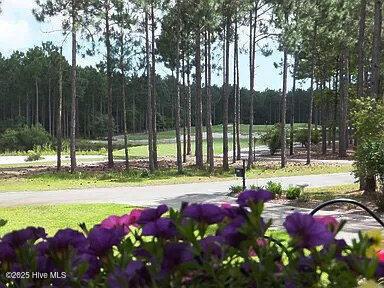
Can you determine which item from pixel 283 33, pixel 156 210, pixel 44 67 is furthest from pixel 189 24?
pixel 44 67

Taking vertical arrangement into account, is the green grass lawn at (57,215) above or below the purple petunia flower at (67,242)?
below

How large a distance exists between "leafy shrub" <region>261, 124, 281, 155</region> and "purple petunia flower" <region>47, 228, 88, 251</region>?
36.8 m

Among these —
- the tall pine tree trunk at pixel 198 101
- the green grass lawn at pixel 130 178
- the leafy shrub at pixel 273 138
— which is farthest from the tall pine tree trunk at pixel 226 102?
the leafy shrub at pixel 273 138

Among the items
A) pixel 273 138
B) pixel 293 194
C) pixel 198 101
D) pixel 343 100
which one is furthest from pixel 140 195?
pixel 273 138

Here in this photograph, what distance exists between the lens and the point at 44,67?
72.3 metres

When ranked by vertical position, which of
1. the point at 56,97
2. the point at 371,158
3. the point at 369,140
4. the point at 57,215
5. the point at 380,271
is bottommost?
the point at 57,215

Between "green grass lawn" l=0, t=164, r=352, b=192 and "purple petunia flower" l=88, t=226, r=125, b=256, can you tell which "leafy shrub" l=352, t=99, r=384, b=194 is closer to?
"green grass lawn" l=0, t=164, r=352, b=192

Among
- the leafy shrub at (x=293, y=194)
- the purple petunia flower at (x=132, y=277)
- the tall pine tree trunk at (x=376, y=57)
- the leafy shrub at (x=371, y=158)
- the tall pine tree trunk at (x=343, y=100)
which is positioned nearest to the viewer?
the purple petunia flower at (x=132, y=277)

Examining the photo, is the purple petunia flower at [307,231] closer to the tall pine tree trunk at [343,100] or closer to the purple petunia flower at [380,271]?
the purple petunia flower at [380,271]

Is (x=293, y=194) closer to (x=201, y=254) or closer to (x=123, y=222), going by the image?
(x=123, y=222)

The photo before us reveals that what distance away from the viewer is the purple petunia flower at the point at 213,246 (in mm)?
1121

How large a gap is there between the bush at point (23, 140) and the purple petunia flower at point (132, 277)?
4898 cm

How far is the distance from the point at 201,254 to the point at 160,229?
0.11m

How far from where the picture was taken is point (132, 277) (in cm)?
104
